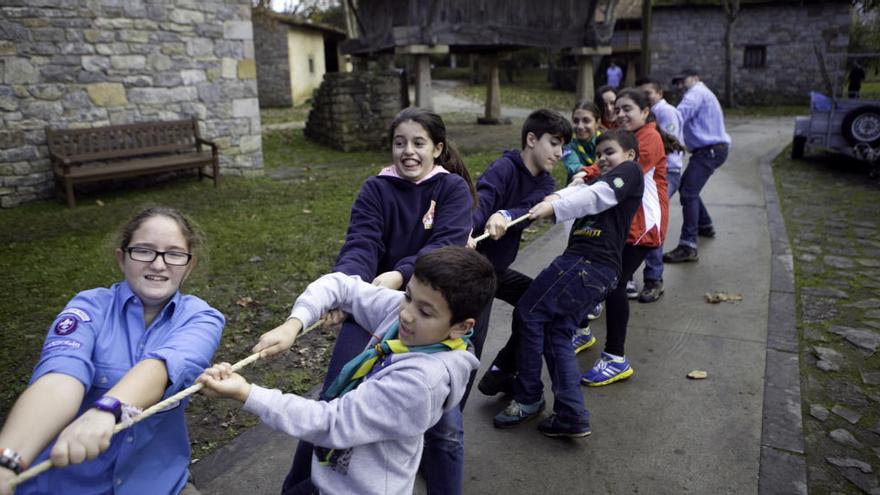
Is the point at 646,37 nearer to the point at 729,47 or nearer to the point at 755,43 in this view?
the point at 729,47

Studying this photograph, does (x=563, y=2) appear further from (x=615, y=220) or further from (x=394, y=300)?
(x=394, y=300)

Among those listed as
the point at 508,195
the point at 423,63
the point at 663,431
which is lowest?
the point at 663,431

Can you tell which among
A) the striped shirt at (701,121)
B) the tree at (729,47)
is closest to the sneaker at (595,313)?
the striped shirt at (701,121)

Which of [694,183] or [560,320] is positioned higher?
[694,183]

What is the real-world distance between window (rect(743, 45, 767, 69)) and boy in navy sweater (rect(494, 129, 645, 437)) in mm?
26800

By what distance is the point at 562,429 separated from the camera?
133 inches

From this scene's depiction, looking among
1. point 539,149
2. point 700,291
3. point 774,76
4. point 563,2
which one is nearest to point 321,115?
point 563,2

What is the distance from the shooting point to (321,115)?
15.2 meters

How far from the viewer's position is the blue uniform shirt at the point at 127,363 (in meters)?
1.87

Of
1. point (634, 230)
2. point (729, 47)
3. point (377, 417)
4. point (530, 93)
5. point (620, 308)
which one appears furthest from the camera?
point (530, 93)

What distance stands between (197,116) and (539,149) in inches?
331

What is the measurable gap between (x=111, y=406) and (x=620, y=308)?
9.78 feet

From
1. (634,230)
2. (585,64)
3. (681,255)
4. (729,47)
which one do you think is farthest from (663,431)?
(729,47)

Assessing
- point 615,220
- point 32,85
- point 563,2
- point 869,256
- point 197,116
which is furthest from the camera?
point 563,2
